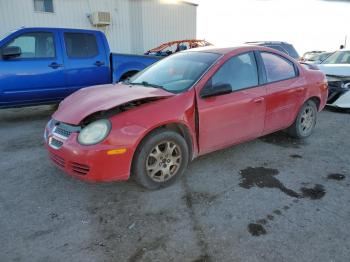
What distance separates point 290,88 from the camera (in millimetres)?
4723

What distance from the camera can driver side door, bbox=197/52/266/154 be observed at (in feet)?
12.5

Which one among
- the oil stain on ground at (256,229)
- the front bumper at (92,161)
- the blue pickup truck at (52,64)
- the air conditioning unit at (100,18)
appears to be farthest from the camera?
the air conditioning unit at (100,18)

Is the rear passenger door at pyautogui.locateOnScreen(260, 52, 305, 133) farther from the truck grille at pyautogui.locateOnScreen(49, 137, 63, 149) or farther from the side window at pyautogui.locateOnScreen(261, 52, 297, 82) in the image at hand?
the truck grille at pyautogui.locateOnScreen(49, 137, 63, 149)

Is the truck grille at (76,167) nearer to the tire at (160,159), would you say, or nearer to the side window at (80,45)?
the tire at (160,159)

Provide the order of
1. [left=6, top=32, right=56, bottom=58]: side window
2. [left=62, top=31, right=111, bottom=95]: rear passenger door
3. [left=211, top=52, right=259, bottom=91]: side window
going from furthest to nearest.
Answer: [left=62, top=31, right=111, bottom=95]: rear passenger door
[left=6, top=32, right=56, bottom=58]: side window
[left=211, top=52, right=259, bottom=91]: side window

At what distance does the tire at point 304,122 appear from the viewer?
5.11 m

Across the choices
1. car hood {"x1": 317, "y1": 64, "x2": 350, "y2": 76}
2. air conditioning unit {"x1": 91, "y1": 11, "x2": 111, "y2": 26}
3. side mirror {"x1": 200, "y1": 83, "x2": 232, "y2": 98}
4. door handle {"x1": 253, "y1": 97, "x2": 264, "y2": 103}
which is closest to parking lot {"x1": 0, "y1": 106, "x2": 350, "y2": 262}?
door handle {"x1": 253, "y1": 97, "x2": 264, "y2": 103}

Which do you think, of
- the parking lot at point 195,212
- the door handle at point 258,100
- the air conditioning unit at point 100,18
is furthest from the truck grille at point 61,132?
the air conditioning unit at point 100,18

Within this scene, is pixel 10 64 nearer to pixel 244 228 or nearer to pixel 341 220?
pixel 244 228

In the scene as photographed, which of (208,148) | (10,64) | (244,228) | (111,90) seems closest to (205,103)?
(208,148)

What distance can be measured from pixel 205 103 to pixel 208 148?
56cm

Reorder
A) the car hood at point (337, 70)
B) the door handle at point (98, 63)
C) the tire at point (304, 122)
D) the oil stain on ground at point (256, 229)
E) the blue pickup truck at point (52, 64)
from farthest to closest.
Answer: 1. the car hood at point (337, 70)
2. the door handle at point (98, 63)
3. the blue pickup truck at point (52, 64)
4. the tire at point (304, 122)
5. the oil stain on ground at point (256, 229)

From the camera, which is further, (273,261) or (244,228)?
(244,228)

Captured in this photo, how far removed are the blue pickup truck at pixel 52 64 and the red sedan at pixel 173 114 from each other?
101 inches
